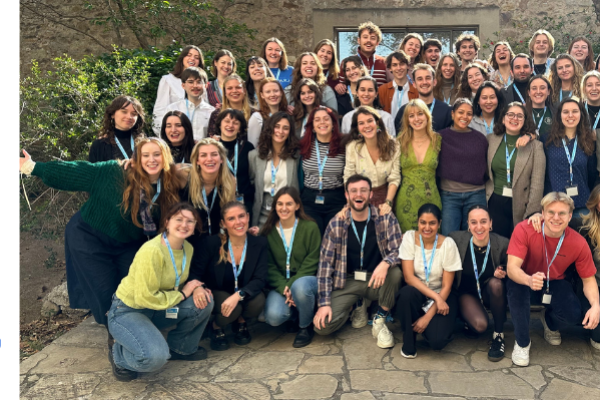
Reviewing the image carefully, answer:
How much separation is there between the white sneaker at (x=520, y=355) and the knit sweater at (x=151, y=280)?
7.83 feet

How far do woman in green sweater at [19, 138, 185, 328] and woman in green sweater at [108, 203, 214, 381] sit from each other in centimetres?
24

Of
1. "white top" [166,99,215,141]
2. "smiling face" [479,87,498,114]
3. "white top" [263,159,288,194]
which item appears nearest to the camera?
"white top" [263,159,288,194]

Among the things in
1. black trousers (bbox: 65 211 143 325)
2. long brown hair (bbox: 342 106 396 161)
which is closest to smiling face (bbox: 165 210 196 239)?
black trousers (bbox: 65 211 143 325)

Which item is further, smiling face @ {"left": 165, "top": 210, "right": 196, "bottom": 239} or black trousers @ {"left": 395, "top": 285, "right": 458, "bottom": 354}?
black trousers @ {"left": 395, "top": 285, "right": 458, "bottom": 354}

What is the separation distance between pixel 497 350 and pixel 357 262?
4.01 feet

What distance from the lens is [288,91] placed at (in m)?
5.80

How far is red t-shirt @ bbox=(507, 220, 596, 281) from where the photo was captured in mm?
4137

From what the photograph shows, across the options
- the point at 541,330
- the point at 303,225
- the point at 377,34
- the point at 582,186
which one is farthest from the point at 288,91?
the point at 541,330

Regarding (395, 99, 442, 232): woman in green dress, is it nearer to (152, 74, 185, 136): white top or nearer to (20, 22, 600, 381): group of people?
(20, 22, 600, 381): group of people

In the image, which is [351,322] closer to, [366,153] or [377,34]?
[366,153]

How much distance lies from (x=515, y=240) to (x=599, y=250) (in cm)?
67

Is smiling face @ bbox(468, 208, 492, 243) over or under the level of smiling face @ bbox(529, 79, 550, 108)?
under

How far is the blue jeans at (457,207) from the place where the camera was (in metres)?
4.76

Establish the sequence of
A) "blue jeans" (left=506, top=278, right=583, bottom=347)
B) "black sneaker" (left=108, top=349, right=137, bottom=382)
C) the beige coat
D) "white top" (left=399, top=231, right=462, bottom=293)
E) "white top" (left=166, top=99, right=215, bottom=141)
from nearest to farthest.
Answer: "black sneaker" (left=108, top=349, right=137, bottom=382)
"blue jeans" (left=506, top=278, right=583, bottom=347)
"white top" (left=399, top=231, right=462, bottom=293)
the beige coat
"white top" (left=166, top=99, right=215, bottom=141)
